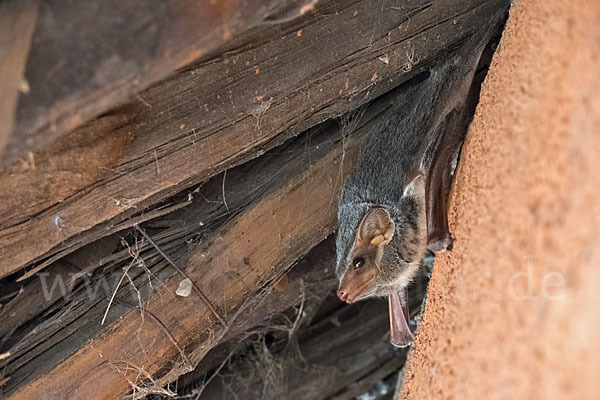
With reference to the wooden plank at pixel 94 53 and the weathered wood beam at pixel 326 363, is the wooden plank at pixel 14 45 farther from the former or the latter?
the weathered wood beam at pixel 326 363

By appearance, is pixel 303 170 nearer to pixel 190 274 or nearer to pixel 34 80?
pixel 190 274

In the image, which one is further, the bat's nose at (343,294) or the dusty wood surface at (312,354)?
the dusty wood surface at (312,354)

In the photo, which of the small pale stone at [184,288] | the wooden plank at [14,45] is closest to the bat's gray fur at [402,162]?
the small pale stone at [184,288]

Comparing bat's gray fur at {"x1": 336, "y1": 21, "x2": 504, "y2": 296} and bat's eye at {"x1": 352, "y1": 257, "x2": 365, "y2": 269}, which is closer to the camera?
bat's gray fur at {"x1": 336, "y1": 21, "x2": 504, "y2": 296}

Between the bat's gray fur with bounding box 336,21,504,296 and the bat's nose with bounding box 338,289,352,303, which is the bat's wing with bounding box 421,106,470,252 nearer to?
the bat's gray fur with bounding box 336,21,504,296

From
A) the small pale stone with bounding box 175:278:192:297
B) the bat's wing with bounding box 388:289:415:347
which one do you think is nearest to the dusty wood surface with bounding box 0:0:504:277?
the small pale stone with bounding box 175:278:192:297

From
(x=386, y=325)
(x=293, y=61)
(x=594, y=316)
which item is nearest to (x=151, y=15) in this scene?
(x=293, y=61)

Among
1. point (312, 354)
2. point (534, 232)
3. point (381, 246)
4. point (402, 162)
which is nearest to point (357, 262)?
point (381, 246)

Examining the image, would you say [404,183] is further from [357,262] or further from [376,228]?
[357,262]
